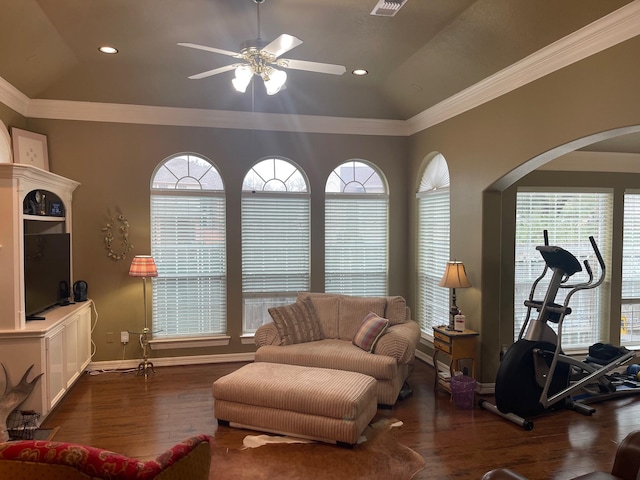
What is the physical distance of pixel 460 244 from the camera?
4.94 m

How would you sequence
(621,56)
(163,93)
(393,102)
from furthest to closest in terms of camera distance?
(393,102), (163,93), (621,56)

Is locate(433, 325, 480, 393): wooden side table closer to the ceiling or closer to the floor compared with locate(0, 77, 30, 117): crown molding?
closer to the floor

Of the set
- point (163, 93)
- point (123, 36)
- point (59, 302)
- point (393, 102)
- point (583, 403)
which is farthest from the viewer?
point (393, 102)

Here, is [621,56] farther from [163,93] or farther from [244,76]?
[163,93]

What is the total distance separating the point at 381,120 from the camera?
237 inches

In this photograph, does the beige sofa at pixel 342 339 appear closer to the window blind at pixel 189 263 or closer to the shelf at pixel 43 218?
the window blind at pixel 189 263

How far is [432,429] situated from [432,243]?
97.3 inches

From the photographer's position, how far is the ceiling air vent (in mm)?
3369

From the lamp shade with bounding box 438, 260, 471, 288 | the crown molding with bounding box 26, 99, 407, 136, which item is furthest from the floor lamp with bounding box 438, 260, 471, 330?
the crown molding with bounding box 26, 99, 407, 136

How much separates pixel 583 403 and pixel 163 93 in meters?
5.46

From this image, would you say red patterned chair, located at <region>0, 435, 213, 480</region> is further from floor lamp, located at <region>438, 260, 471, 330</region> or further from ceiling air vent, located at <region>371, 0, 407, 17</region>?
floor lamp, located at <region>438, 260, 471, 330</region>

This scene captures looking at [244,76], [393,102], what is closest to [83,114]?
[244,76]

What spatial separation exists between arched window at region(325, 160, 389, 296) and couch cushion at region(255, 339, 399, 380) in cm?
157

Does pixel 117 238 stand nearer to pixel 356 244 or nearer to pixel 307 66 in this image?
pixel 356 244
